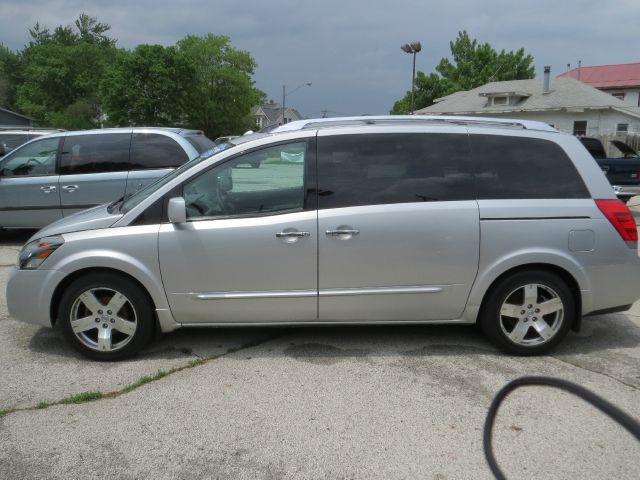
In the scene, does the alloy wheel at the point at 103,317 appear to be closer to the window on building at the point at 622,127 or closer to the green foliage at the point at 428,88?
the window on building at the point at 622,127

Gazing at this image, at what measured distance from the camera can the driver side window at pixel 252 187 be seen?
409 centimetres

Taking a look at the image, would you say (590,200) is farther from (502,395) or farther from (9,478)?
(9,478)

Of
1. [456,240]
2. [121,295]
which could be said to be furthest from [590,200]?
[121,295]

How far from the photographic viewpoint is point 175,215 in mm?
3902

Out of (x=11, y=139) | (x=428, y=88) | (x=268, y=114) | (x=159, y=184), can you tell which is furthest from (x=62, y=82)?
(x=159, y=184)

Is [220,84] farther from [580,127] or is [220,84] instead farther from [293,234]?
[293,234]

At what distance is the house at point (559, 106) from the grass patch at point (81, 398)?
35924mm

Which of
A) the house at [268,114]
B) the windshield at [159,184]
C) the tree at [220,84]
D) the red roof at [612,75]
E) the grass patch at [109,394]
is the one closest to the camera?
the grass patch at [109,394]

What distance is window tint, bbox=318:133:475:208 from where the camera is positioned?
13.4ft

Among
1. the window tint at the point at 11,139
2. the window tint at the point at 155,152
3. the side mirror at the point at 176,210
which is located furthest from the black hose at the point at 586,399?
the window tint at the point at 11,139

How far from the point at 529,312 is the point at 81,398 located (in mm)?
3222

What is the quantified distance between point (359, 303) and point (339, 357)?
458mm

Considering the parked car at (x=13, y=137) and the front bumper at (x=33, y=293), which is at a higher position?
the parked car at (x=13, y=137)

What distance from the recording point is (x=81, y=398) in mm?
3572
